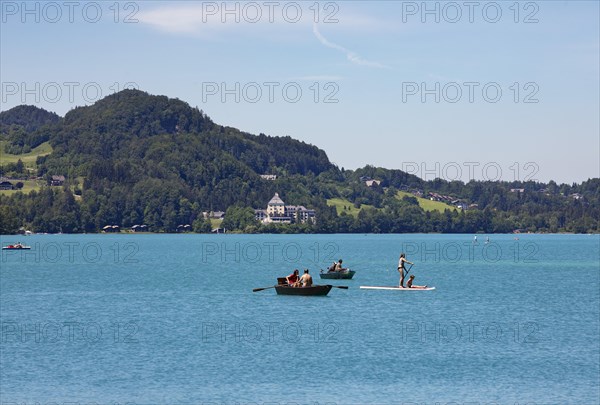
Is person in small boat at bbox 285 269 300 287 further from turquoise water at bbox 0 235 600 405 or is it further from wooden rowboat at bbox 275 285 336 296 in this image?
turquoise water at bbox 0 235 600 405

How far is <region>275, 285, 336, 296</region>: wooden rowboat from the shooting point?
96.3 m

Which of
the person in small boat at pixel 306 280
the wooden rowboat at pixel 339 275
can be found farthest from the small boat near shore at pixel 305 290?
the wooden rowboat at pixel 339 275

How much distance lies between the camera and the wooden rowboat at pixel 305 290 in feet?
316

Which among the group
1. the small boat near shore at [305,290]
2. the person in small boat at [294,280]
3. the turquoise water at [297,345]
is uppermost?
the person in small boat at [294,280]

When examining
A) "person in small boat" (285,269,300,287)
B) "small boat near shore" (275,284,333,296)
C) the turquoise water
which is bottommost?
the turquoise water

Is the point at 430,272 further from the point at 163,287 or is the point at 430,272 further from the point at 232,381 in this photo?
the point at 232,381

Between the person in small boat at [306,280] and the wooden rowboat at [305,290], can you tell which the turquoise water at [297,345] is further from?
the person in small boat at [306,280]

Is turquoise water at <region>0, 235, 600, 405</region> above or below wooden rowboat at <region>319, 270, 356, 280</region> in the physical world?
below

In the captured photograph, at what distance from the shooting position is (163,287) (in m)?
122

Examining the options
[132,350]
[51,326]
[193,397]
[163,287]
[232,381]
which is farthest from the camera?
[163,287]

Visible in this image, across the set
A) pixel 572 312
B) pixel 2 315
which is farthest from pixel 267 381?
pixel 572 312

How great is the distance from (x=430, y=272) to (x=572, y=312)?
71252 mm

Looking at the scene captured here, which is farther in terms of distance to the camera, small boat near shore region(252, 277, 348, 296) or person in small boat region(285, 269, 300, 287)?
person in small boat region(285, 269, 300, 287)

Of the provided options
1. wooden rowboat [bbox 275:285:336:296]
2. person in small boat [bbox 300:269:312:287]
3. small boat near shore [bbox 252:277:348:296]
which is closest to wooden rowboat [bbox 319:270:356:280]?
small boat near shore [bbox 252:277:348:296]
